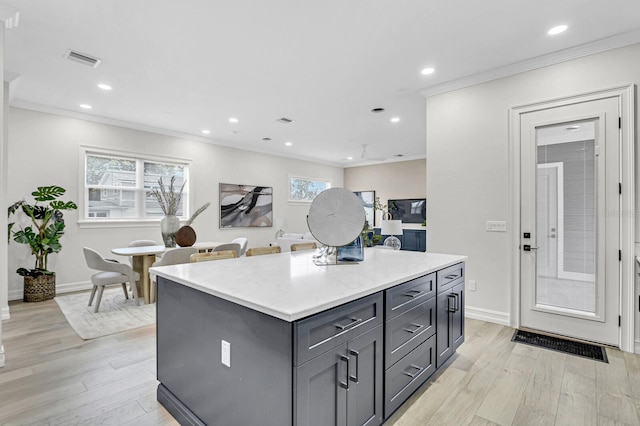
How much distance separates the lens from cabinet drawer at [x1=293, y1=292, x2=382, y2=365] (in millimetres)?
1160

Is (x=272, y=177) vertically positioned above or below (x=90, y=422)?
above

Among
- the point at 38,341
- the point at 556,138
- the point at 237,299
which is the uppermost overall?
the point at 556,138

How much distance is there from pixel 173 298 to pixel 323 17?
2298 millimetres

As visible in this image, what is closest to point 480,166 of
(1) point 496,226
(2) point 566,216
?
(1) point 496,226

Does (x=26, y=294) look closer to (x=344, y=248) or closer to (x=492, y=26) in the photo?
(x=344, y=248)

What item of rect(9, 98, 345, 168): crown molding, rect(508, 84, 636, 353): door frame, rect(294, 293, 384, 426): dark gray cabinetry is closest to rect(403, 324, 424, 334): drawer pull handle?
rect(294, 293, 384, 426): dark gray cabinetry

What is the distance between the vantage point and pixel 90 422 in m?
1.77

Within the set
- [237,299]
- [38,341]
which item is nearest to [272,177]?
[38,341]

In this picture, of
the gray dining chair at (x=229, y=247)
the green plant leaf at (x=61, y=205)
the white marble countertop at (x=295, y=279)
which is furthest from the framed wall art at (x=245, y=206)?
the white marble countertop at (x=295, y=279)

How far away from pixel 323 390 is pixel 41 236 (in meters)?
4.82

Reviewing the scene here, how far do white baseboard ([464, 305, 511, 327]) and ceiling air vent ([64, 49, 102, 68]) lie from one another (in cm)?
471

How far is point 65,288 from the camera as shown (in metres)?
4.68

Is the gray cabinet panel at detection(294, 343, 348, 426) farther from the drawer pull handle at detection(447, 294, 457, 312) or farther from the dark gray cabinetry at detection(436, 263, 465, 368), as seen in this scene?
the drawer pull handle at detection(447, 294, 457, 312)

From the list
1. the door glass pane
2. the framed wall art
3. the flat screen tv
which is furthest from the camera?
the flat screen tv
